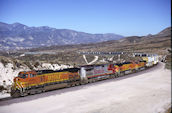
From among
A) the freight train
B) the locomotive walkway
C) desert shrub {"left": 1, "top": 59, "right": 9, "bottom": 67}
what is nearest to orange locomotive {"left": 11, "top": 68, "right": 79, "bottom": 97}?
the freight train

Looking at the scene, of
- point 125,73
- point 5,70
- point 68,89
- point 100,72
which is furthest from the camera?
point 125,73

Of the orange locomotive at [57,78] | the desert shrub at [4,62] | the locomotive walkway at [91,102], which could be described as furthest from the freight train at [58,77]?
the desert shrub at [4,62]

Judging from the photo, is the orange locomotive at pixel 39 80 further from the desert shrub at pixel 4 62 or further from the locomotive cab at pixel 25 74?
the desert shrub at pixel 4 62

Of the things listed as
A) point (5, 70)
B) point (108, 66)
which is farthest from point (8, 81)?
point (108, 66)

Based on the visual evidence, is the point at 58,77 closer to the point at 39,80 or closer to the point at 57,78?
the point at 57,78

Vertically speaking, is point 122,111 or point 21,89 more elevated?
point 21,89

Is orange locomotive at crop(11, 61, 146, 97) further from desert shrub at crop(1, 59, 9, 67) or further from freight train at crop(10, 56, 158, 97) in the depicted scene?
desert shrub at crop(1, 59, 9, 67)

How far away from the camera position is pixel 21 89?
22.6 metres

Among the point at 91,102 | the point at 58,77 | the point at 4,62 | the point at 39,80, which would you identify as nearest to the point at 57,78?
the point at 58,77

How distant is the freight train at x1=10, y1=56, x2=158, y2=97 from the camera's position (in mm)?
22719

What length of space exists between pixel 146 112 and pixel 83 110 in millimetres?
7011

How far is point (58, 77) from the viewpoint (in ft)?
88.5

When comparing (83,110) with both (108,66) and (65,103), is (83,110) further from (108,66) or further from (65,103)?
(108,66)

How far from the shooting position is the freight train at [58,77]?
74.5 ft
